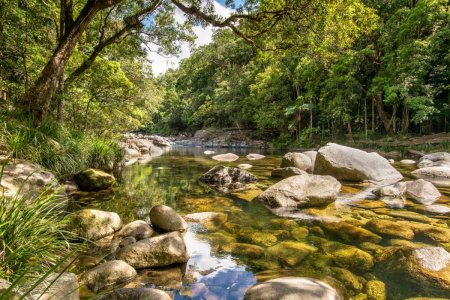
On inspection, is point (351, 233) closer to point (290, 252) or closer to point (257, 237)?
point (290, 252)

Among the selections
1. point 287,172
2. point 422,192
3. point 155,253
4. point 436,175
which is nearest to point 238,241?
point 155,253

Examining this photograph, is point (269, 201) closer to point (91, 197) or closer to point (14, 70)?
point (91, 197)

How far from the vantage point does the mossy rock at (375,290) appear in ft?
A: 10.3

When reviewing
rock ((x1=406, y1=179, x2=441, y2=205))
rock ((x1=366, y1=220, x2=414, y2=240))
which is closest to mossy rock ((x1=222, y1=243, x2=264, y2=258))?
rock ((x1=366, y1=220, x2=414, y2=240))

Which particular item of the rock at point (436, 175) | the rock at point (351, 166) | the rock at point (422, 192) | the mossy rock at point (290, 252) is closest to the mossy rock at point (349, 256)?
the mossy rock at point (290, 252)

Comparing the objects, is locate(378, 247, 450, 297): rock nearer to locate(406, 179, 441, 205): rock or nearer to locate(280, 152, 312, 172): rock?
locate(406, 179, 441, 205): rock

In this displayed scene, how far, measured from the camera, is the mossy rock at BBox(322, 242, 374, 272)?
380cm

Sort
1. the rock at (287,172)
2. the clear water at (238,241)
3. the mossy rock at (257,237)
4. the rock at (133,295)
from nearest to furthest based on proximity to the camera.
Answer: the rock at (133,295)
the clear water at (238,241)
the mossy rock at (257,237)
the rock at (287,172)

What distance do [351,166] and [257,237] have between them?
19.9ft

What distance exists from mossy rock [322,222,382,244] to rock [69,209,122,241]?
12.2 feet

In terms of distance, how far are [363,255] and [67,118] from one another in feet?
40.2

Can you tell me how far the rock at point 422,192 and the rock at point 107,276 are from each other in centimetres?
677

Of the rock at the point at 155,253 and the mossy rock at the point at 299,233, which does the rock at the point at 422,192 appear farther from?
the rock at the point at 155,253

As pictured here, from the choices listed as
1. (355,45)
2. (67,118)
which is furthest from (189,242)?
(355,45)
